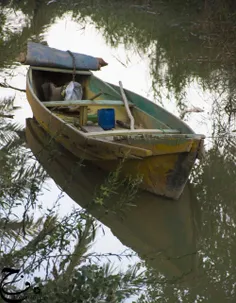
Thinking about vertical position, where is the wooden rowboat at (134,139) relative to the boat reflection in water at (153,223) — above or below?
above

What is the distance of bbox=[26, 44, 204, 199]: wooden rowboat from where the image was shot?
528 cm

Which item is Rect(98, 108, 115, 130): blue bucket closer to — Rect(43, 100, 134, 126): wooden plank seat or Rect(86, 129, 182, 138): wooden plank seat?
Rect(43, 100, 134, 126): wooden plank seat

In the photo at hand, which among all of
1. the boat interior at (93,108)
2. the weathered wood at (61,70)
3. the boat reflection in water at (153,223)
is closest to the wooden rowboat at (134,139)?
the boat interior at (93,108)

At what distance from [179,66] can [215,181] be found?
447 centimetres

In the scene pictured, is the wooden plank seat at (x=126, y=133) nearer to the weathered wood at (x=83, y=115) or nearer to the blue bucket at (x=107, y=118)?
the blue bucket at (x=107, y=118)

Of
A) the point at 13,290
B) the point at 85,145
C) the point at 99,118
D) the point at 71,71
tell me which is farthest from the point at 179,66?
Answer: the point at 13,290

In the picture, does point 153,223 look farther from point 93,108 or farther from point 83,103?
point 93,108

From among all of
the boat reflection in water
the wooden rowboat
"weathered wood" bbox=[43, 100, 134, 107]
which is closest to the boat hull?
the wooden rowboat

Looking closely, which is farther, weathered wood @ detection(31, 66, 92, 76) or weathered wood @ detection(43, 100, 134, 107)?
weathered wood @ detection(31, 66, 92, 76)

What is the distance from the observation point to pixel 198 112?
26.9 feet

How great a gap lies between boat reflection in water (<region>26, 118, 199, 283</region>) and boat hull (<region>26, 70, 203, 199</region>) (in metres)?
0.15

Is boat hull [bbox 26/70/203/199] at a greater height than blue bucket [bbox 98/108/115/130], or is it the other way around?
blue bucket [bbox 98/108/115/130]

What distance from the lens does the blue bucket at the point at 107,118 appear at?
247 inches

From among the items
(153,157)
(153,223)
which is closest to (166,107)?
(153,157)
